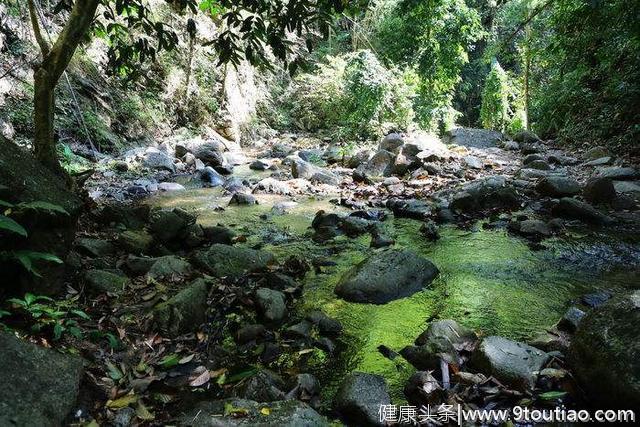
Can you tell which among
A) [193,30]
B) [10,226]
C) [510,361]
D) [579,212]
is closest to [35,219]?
[10,226]

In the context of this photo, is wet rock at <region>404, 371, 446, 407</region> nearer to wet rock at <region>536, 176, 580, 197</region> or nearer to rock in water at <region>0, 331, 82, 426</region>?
rock in water at <region>0, 331, 82, 426</region>

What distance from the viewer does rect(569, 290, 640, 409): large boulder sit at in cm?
205

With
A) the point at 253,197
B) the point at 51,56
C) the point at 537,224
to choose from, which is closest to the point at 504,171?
the point at 537,224

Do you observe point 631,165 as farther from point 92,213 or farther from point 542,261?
point 92,213

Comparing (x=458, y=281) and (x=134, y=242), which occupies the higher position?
(x=134, y=242)

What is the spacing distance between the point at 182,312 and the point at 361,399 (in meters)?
1.40

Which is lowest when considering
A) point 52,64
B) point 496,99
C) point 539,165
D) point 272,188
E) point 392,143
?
point 272,188

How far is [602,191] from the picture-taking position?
247 inches

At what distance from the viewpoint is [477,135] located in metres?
15.4

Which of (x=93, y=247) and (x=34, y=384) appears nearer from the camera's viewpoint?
(x=34, y=384)

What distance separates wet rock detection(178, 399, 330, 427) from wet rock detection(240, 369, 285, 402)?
0.52 ft

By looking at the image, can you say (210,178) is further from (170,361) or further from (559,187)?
(170,361)

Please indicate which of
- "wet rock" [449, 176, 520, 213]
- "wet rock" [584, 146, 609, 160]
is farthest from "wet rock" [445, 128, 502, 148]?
"wet rock" [449, 176, 520, 213]

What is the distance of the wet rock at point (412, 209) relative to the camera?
21.4ft
